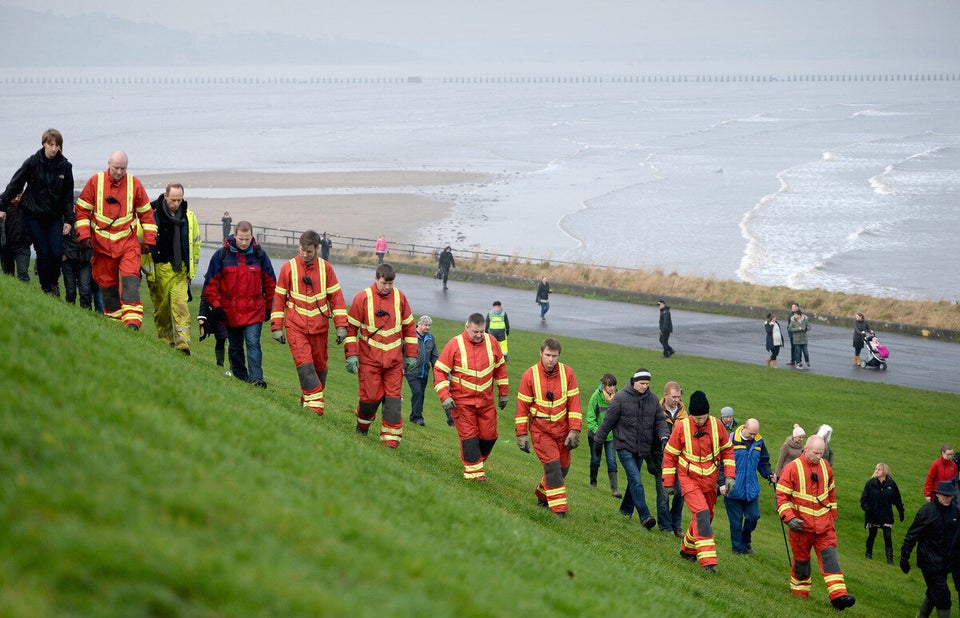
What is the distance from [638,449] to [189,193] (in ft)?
237

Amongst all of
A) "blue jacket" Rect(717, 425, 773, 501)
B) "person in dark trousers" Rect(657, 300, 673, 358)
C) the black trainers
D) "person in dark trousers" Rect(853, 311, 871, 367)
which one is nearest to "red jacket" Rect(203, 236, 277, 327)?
"blue jacket" Rect(717, 425, 773, 501)

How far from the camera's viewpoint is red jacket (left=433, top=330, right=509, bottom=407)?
486 inches

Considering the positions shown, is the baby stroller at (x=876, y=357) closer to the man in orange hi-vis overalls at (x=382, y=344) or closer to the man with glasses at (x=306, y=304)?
the man in orange hi-vis overalls at (x=382, y=344)

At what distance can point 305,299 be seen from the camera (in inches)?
492

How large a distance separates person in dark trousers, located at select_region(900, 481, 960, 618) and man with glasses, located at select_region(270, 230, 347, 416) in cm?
745

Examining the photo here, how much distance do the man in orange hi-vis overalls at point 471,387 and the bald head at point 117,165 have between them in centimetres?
441

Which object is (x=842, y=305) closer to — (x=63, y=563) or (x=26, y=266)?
(x=26, y=266)

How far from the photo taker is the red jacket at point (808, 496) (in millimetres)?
11938

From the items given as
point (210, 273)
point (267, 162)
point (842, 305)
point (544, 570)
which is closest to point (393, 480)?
point (544, 570)

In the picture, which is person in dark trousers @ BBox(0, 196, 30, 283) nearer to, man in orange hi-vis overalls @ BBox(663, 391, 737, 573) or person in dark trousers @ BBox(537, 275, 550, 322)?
man in orange hi-vis overalls @ BBox(663, 391, 737, 573)

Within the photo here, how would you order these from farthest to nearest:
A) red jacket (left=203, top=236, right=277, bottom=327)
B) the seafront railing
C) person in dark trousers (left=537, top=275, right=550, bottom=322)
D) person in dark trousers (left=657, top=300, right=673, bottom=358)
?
1. the seafront railing
2. person in dark trousers (left=537, top=275, right=550, bottom=322)
3. person in dark trousers (left=657, top=300, right=673, bottom=358)
4. red jacket (left=203, top=236, right=277, bottom=327)

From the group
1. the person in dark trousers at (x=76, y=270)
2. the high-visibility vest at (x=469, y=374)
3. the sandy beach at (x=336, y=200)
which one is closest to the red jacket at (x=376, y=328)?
the high-visibility vest at (x=469, y=374)

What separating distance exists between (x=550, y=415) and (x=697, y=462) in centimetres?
184

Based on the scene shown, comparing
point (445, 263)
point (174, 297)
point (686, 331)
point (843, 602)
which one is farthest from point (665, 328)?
point (174, 297)
